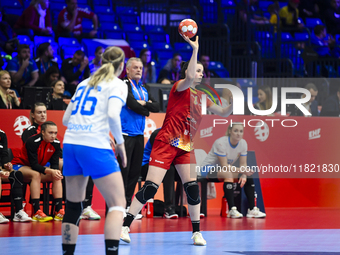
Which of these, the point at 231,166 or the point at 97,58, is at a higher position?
the point at 97,58

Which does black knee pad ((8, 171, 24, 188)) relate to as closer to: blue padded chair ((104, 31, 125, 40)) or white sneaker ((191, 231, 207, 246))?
white sneaker ((191, 231, 207, 246))

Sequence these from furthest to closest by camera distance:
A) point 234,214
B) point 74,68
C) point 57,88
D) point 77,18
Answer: point 77,18
point 74,68
point 57,88
point 234,214

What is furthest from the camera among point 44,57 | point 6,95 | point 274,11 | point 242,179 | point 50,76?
point 274,11

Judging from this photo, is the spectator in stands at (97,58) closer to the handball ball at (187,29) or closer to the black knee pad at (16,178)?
the black knee pad at (16,178)

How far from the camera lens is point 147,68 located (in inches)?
452

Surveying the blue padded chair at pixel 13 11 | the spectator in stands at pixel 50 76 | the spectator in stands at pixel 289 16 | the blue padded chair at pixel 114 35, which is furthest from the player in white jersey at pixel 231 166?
the spectator in stands at pixel 289 16

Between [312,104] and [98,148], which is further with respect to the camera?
[312,104]

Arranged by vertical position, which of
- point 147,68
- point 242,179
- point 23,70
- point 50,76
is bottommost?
point 242,179

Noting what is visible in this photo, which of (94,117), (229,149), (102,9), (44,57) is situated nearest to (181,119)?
(94,117)

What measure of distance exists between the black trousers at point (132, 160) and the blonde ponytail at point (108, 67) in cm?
243

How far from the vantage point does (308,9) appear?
16.4 meters
